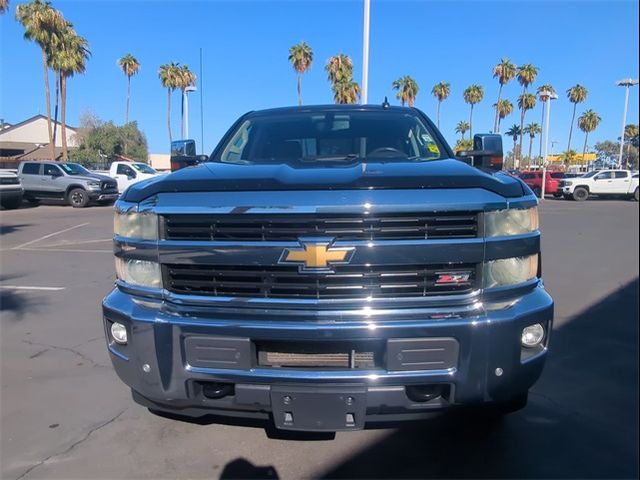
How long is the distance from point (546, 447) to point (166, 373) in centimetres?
215

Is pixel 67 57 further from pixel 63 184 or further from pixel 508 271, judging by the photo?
pixel 508 271

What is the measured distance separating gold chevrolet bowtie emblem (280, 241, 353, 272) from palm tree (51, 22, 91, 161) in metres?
35.4

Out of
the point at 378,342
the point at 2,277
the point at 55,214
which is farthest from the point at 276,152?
the point at 55,214

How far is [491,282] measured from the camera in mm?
2400

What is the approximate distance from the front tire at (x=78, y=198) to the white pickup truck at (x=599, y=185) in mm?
25445

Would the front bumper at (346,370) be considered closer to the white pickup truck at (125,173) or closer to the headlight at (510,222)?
the headlight at (510,222)

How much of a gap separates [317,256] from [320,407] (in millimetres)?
677

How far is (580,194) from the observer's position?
96.5 feet

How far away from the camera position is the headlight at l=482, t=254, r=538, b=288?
94.4 inches

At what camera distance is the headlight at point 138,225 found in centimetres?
252

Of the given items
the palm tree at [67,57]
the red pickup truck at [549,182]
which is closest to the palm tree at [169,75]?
the palm tree at [67,57]

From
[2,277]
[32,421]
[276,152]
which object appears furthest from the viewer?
[2,277]

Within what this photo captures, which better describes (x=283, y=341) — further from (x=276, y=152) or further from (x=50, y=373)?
(x=50, y=373)

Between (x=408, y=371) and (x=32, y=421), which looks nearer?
(x=408, y=371)
